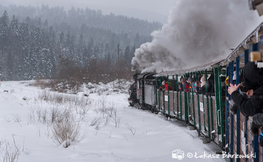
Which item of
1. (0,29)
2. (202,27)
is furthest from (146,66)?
(0,29)

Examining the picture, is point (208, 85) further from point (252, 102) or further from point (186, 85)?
point (252, 102)

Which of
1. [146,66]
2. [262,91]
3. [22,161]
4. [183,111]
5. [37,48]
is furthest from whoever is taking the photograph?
[37,48]

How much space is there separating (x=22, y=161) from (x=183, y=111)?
6.41m

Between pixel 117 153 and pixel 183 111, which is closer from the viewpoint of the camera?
pixel 117 153

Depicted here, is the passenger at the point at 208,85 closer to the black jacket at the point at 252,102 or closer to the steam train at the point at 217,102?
the steam train at the point at 217,102

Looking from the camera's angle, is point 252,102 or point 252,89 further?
point 252,89

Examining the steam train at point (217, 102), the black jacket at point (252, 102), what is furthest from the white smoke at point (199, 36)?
the black jacket at point (252, 102)

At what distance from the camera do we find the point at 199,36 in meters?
21.1

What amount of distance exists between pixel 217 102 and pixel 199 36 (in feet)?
56.9

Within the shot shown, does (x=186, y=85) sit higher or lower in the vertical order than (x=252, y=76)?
lower

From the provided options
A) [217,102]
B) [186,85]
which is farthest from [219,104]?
[186,85]

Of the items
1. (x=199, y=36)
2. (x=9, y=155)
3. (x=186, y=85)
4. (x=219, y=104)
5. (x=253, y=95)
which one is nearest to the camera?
(x=253, y=95)

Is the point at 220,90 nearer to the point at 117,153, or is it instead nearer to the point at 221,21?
the point at 117,153

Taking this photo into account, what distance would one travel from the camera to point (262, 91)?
215 centimetres
